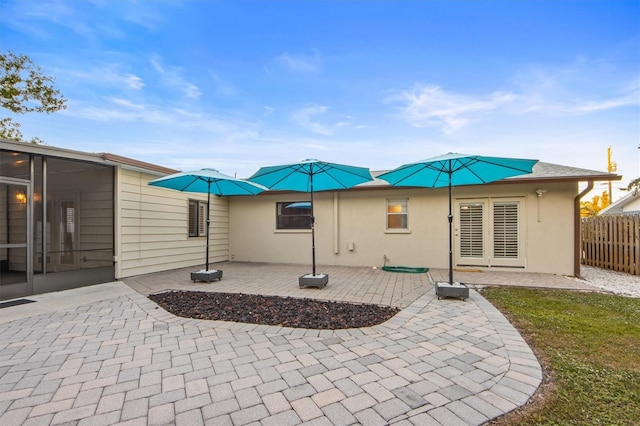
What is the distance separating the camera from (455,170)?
5.22m

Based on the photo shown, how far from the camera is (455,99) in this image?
9.80 m

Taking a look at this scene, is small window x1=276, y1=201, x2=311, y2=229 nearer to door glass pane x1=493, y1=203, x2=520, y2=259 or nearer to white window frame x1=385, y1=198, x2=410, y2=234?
white window frame x1=385, y1=198, x2=410, y2=234

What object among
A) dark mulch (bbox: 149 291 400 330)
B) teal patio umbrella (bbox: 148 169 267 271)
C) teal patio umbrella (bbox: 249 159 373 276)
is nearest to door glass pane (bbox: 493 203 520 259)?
teal patio umbrella (bbox: 249 159 373 276)

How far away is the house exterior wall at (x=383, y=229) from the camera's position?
7.86 metres

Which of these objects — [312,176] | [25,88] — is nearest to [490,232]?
[312,176]

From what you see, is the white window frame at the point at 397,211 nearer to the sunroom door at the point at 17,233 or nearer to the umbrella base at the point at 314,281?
the umbrella base at the point at 314,281

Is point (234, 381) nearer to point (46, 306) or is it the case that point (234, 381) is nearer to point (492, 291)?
point (46, 306)

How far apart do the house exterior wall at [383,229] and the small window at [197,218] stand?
1292 millimetres

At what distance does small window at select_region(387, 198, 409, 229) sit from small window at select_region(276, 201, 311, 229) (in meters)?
2.71

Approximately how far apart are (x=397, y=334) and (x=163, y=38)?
1074 cm

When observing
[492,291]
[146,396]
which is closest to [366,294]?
[492,291]

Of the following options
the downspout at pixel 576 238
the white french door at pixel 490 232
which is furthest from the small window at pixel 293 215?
the downspout at pixel 576 238

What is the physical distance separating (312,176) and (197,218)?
16.5ft

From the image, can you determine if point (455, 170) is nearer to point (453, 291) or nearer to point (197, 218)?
point (453, 291)
